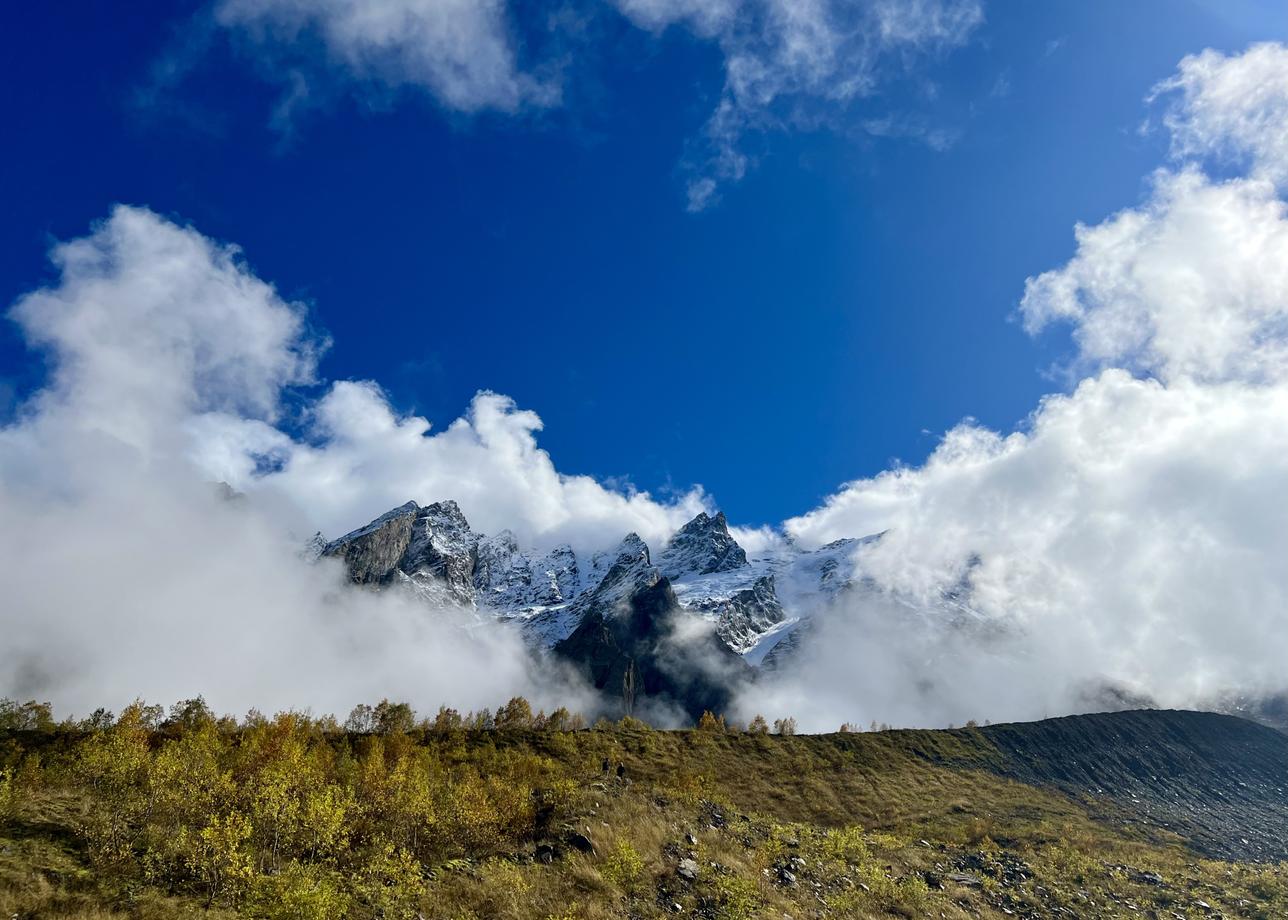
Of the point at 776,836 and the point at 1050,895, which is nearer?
the point at 1050,895

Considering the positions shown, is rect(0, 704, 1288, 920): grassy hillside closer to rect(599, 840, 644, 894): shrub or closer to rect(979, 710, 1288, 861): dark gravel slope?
rect(599, 840, 644, 894): shrub

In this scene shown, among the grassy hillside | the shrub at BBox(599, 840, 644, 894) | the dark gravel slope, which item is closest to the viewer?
the grassy hillside

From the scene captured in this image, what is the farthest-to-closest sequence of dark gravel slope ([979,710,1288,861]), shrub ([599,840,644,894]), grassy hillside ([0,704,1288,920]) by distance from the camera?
dark gravel slope ([979,710,1288,861]) → shrub ([599,840,644,894]) → grassy hillside ([0,704,1288,920])

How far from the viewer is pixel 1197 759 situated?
184 metres

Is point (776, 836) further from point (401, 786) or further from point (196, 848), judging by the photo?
point (196, 848)

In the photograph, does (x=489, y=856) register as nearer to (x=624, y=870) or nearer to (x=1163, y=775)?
(x=624, y=870)

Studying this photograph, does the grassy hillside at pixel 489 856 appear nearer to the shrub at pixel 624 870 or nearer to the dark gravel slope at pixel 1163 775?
the shrub at pixel 624 870

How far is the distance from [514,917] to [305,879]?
10.6 m

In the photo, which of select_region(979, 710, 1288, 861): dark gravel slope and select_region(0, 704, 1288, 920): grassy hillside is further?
select_region(979, 710, 1288, 861): dark gravel slope

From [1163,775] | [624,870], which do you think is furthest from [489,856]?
[1163,775]

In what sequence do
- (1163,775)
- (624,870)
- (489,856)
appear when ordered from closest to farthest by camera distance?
(624,870), (489,856), (1163,775)

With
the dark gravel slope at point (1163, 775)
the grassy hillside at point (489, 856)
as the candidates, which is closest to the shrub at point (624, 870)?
the grassy hillside at point (489, 856)

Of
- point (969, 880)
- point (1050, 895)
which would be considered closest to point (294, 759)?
point (969, 880)

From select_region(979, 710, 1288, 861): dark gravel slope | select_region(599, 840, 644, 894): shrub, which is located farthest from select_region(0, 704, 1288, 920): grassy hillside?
select_region(979, 710, 1288, 861): dark gravel slope
